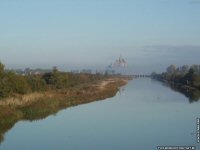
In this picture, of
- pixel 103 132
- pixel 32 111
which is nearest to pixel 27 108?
pixel 32 111

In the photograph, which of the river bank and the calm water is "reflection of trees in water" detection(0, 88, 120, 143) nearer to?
the river bank

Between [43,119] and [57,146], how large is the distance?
752 centimetres

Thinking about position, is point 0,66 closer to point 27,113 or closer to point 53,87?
point 27,113

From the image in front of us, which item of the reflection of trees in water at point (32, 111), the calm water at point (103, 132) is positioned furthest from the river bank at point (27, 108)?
the calm water at point (103, 132)

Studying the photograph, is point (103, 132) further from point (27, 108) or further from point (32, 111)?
point (27, 108)

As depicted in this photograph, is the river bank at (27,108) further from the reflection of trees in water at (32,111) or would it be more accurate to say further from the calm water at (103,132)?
the calm water at (103,132)

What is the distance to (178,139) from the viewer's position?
15.7m

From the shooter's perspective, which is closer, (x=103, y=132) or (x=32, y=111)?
(x=103, y=132)

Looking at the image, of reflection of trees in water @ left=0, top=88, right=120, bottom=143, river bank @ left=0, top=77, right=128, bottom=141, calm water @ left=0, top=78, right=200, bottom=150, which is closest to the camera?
calm water @ left=0, top=78, right=200, bottom=150

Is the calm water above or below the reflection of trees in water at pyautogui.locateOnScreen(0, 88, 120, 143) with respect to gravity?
below

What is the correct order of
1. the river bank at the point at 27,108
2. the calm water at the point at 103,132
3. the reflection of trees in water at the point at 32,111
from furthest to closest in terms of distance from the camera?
the river bank at the point at 27,108 < the reflection of trees in water at the point at 32,111 < the calm water at the point at 103,132

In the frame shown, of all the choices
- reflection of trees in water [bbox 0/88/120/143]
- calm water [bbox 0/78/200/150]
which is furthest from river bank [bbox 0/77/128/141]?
calm water [bbox 0/78/200/150]

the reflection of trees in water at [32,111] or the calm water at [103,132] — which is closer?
the calm water at [103,132]

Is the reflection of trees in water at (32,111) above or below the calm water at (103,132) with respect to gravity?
above
